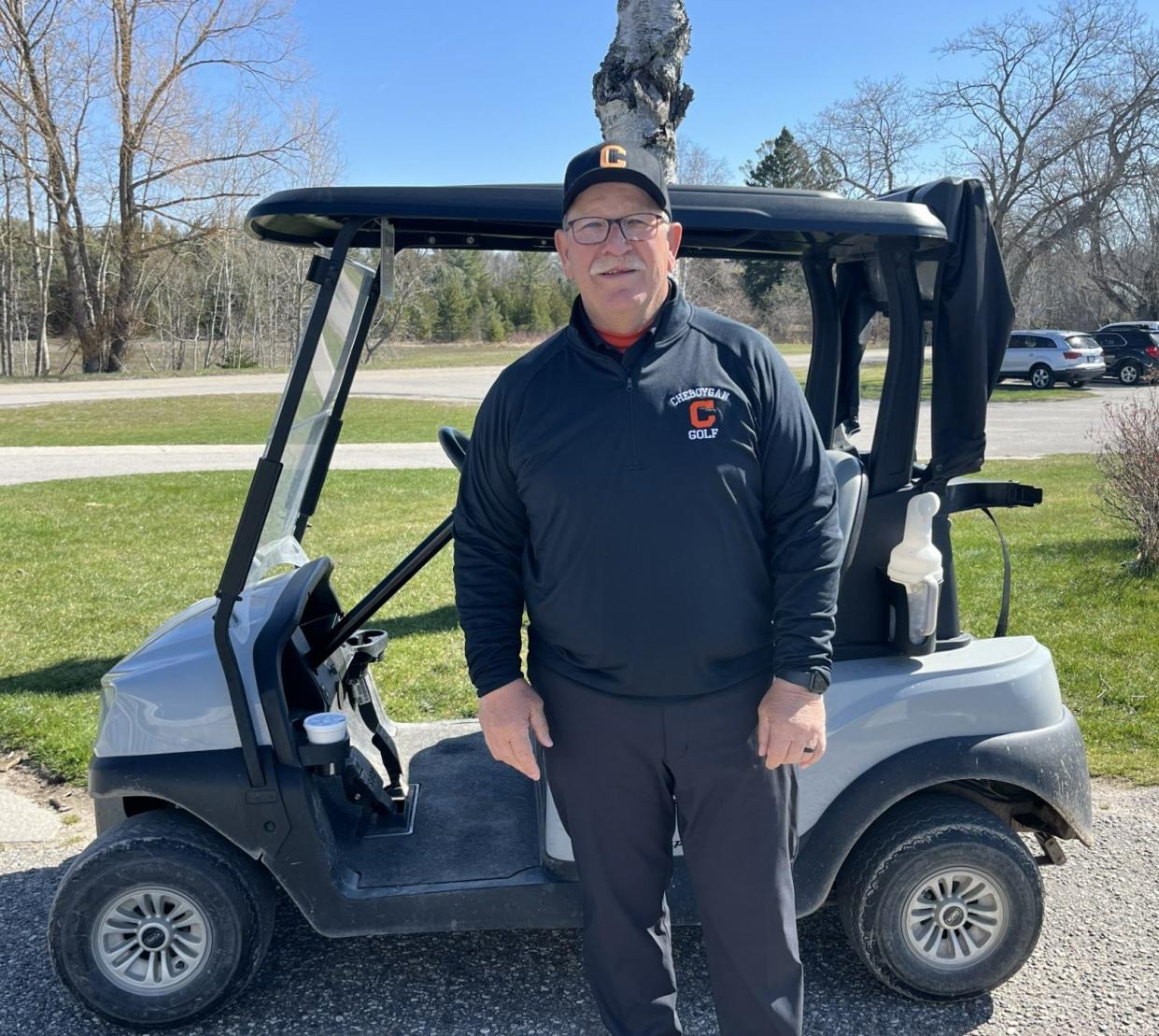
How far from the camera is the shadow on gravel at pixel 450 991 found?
2484mm

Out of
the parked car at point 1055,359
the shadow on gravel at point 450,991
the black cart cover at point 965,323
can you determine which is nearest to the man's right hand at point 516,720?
the shadow on gravel at point 450,991

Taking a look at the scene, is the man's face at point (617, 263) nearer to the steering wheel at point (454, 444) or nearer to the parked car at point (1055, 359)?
the steering wheel at point (454, 444)

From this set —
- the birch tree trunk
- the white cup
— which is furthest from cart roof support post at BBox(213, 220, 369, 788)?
the birch tree trunk

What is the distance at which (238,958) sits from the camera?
242cm

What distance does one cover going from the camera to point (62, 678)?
5039mm

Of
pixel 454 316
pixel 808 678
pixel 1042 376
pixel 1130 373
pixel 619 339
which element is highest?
pixel 454 316

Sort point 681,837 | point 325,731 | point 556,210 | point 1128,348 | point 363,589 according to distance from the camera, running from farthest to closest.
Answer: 1. point 1128,348
2. point 363,589
3. point 325,731
4. point 556,210
5. point 681,837

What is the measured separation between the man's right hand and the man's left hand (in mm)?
421

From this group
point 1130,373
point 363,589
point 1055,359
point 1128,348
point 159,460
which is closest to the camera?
point 363,589

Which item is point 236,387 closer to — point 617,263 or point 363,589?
point 363,589

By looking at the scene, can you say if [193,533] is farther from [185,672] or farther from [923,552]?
[923,552]

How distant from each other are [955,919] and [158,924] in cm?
189

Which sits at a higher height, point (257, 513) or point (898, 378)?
point (898, 378)

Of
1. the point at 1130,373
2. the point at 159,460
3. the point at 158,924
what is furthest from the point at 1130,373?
the point at 158,924
